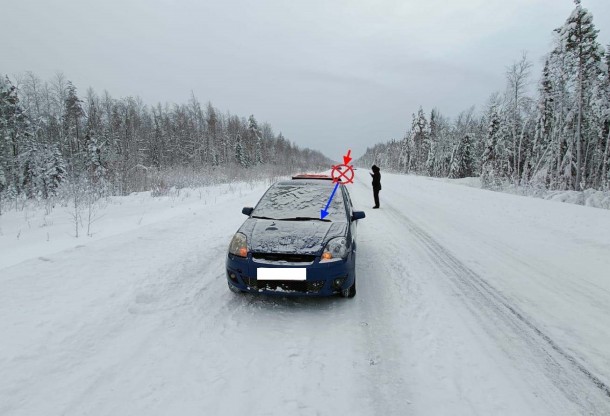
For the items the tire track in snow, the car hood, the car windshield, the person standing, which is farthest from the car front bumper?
the person standing

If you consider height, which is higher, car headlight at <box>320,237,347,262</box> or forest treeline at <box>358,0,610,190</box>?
forest treeline at <box>358,0,610,190</box>

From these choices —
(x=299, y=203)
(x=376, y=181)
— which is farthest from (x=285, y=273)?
(x=376, y=181)

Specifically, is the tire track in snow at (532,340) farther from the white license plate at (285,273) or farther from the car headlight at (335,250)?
the white license plate at (285,273)

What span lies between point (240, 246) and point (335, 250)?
1217 mm

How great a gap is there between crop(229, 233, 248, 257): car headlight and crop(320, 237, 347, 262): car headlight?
0.98 metres

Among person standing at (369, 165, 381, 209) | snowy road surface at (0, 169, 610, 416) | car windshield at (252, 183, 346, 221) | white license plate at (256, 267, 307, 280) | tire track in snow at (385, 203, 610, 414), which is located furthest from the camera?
person standing at (369, 165, 381, 209)

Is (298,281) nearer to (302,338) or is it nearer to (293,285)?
(293,285)

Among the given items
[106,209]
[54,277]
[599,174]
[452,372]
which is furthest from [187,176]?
[599,174]

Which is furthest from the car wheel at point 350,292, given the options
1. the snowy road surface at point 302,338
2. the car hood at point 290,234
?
the car hood at point 290,234

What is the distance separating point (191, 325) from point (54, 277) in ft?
8.22

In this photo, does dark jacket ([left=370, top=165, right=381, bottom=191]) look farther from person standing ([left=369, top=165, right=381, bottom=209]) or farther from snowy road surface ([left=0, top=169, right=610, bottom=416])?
snowy road surface ([left=0, top=169, right=610, bottom=416])

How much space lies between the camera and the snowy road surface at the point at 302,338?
2.28m

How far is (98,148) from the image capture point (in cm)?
3319

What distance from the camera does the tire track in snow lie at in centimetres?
238
